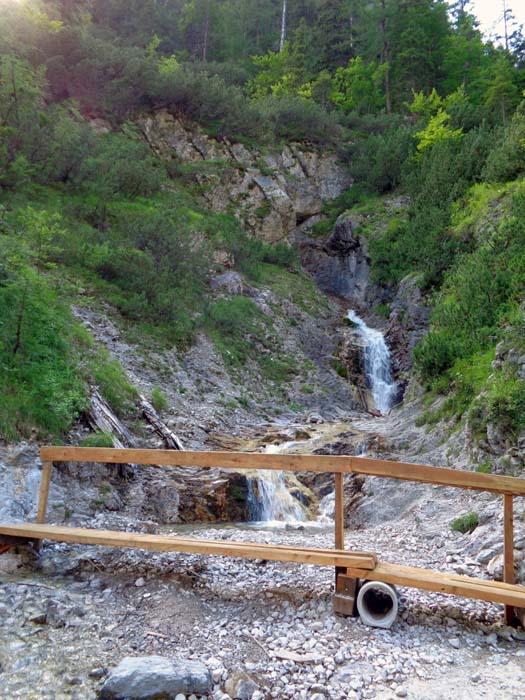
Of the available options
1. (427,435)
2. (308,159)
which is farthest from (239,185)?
(427,435)

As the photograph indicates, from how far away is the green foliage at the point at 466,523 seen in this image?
6.79 m

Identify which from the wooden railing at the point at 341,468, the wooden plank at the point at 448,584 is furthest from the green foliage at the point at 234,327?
the wooden plank at the point at 448,584

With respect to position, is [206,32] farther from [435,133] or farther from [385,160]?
[435,133]

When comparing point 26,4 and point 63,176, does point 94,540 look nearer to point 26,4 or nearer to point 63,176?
point 63,176

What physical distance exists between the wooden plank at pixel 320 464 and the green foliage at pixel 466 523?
2.77 m

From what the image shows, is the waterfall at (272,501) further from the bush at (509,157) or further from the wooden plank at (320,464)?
the bush at (509,157)

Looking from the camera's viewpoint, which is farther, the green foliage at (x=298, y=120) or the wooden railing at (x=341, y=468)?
the green foliage at (x=298, y=120)

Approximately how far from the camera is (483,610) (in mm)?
4398

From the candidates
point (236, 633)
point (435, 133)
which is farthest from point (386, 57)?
point (236, 633)

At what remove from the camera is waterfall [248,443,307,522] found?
30.3ft

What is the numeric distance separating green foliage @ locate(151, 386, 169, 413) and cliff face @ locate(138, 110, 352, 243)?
631 inches

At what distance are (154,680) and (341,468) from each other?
229cm

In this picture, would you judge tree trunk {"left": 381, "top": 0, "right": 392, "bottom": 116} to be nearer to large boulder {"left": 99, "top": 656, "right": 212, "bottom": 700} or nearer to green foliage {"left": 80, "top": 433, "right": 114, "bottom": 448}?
green foliage {"left": 80, "top": 433, "right": 114, "bottom": 448}

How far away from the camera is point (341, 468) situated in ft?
15.2
